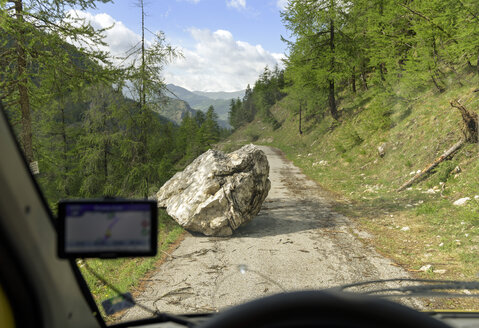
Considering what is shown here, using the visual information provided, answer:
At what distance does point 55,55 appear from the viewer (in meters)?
7.58

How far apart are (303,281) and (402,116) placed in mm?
14253

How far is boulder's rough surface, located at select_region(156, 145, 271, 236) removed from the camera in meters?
7.93

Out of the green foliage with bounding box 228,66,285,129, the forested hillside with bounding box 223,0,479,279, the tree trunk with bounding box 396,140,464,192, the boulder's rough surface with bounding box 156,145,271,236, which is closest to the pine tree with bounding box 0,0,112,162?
the boulder's rough surface with bounding box 156,145,271,236

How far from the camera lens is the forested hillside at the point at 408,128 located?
23.2 feet

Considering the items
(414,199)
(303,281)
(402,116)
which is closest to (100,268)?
(303,281)

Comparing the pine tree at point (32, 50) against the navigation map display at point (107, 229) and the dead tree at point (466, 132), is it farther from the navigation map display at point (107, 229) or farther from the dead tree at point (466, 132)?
the dead tree at point (466, 132)

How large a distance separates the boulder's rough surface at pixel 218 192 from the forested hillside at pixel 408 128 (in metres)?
3.29

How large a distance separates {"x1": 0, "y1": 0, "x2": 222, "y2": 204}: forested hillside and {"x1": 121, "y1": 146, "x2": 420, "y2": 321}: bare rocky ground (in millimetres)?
3035

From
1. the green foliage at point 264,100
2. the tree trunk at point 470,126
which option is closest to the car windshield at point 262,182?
the tree trunk at point 470,126

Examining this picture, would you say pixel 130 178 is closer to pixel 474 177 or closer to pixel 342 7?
pixel 474 177

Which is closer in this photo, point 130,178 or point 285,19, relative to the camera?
point 130,178

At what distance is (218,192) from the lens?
822 centimetres

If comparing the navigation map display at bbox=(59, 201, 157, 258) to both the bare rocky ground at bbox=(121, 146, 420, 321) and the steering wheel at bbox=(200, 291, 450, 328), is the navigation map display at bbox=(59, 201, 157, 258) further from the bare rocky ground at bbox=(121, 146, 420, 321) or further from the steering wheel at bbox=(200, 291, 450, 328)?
the bare rocky ground at bbox=(121, 146, 420, 321)

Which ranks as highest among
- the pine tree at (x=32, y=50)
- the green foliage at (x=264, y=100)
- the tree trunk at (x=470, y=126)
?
the green foliage at (x=264, y=100)
